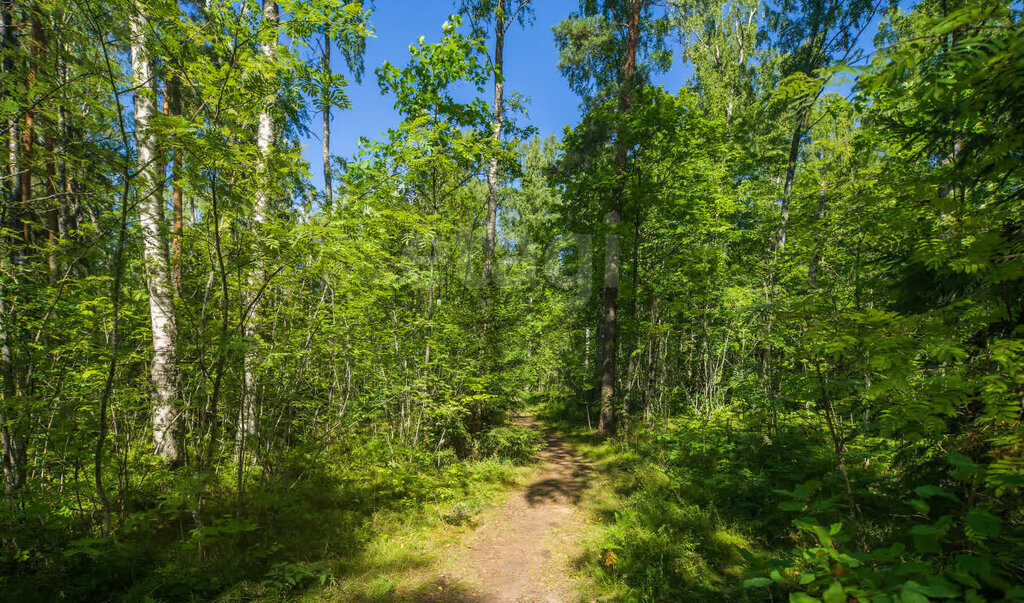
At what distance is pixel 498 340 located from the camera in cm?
849

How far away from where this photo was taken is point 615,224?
9664 mm

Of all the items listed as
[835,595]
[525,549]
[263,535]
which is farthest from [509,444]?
[835,595]

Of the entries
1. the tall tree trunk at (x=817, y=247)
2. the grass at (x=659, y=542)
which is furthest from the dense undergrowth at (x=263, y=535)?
the tall tree trunk at (x=817, y=247)

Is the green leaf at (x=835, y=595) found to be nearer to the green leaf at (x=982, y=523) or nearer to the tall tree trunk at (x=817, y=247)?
the green leaf at (x=982, y=523)

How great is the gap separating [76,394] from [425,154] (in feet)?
17.0

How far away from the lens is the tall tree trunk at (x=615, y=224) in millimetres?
9570

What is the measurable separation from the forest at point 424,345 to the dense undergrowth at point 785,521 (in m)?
0.04

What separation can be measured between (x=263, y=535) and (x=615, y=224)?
9.38 metres

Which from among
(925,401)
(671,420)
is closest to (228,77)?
(925,401)

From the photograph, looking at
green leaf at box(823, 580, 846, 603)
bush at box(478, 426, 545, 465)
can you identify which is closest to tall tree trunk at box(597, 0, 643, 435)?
bush at box(478, 426, 545, 465)

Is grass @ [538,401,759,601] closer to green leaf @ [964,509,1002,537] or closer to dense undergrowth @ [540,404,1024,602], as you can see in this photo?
dense undergrowth @ [540,404,1024,602]

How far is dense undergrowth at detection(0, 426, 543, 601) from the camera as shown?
3443 mm

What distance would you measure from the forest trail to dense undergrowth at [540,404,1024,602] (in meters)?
0.45

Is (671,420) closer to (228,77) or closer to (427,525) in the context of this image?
(427,525)
